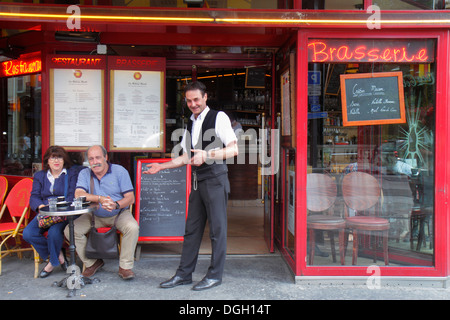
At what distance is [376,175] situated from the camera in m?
4.25

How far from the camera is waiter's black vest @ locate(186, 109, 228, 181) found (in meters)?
3.55

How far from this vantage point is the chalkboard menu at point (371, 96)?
396 centimetres

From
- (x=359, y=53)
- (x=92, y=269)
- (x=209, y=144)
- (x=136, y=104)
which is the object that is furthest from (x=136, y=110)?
(x=359, y=53)

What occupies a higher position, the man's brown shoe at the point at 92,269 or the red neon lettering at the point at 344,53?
the red neon lettering at the point at 344,53

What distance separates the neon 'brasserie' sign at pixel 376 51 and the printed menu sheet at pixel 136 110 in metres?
1.89

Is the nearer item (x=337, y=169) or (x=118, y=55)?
(x=337, y=169)

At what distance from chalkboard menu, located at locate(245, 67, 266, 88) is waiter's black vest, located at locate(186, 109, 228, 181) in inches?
72.7

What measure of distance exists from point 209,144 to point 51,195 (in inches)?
71.6

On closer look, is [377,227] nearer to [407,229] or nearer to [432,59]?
[407,229]

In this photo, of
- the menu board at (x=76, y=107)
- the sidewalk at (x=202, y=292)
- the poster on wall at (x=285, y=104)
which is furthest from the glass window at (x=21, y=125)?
the poster on wall at (x=285, y=104)

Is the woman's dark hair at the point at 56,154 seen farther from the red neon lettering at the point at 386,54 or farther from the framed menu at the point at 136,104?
the red neon lettering at the point at 386,54

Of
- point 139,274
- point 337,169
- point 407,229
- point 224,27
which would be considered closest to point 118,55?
point 224,27

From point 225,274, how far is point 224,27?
2.49 m

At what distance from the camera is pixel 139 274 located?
4.11 metres
